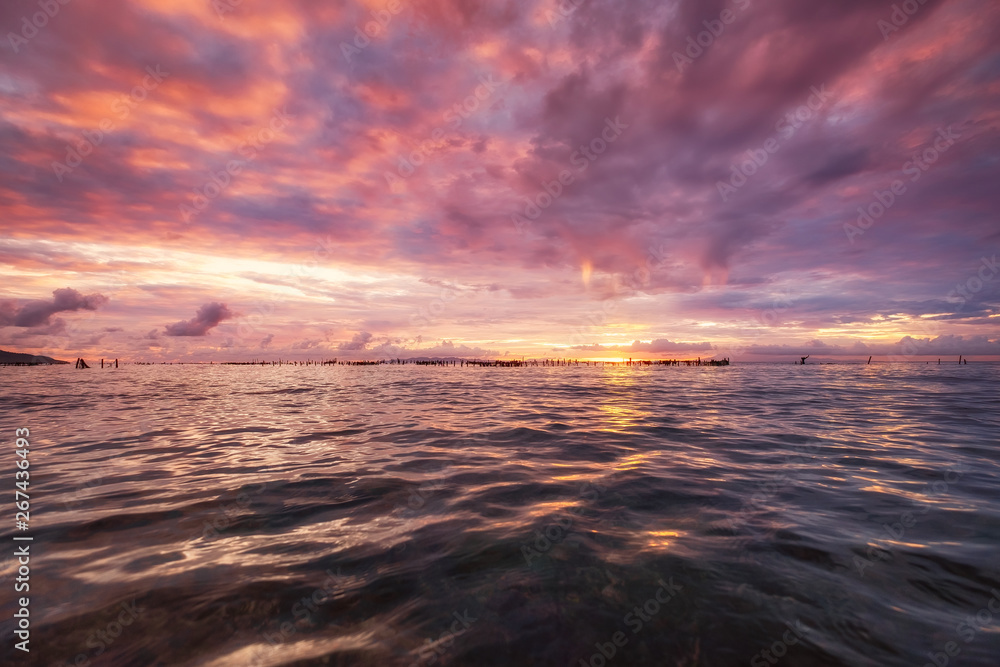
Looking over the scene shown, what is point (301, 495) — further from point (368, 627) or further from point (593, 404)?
point (593, 404)

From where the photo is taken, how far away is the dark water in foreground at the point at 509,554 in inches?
148

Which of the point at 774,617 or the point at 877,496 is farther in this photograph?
the point at 877,496

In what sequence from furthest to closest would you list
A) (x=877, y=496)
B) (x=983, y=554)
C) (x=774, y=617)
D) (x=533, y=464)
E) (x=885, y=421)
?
(x=885, y=421) → (x=533, y=464) → (x=877, y=496) → (x=983, y=554) → (x=774, y=617)

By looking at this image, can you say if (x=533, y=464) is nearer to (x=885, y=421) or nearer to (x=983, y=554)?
(x=983, y=554)

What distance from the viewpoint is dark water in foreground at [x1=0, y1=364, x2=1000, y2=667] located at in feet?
12.4

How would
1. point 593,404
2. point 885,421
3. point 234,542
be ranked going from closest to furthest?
point 234,542 < point 885,421 < point 593,404

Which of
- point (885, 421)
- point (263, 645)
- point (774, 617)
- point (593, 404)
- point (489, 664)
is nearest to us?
point (489, 664)

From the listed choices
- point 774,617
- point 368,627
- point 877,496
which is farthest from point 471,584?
point 877,496

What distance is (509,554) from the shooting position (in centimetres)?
541

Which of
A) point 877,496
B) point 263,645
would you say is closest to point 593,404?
point 877,496

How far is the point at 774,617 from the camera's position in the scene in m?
4.08

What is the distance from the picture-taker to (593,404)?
23422mm

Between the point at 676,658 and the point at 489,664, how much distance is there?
1.66 meters

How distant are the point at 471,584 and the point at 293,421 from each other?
49.0ft
